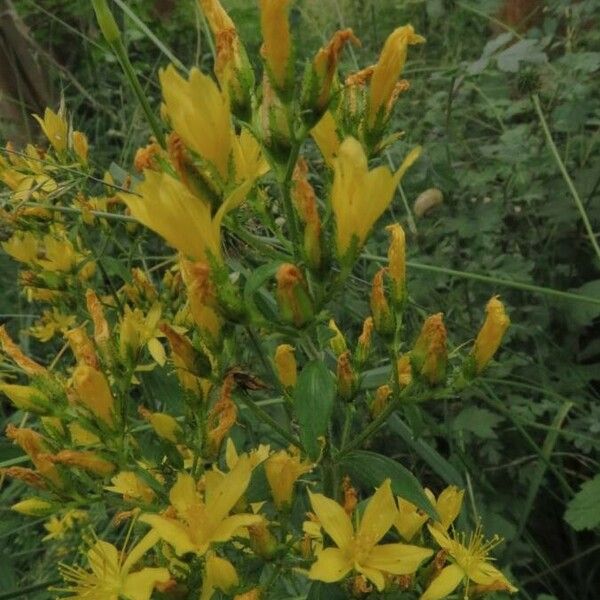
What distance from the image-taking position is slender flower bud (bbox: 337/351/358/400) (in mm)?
917

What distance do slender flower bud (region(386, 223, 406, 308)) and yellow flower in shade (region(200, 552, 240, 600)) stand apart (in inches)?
12.2

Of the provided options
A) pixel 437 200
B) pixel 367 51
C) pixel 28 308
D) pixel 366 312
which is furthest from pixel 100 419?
pixel 367 51

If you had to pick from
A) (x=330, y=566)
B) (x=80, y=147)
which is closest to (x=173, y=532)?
(x=330, y=566)

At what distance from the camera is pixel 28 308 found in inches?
89.9

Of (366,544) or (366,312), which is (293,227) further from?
(366,312)

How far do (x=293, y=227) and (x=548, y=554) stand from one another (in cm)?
112

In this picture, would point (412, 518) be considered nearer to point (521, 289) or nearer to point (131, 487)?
point (131, 487)

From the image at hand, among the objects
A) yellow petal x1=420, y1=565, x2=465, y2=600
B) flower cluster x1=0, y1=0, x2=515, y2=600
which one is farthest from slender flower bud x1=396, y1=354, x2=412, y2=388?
yellow petal x1=420, y1=565, x2=465, y2=600

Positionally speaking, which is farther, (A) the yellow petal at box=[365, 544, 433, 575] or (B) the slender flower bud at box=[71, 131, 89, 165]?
(B) the slender flower bud at box=[71, 131, 89, 165]

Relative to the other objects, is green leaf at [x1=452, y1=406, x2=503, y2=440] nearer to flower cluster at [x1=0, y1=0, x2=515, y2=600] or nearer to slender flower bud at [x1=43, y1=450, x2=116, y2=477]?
flower cluster at [x1=0, y1=0, x2=515, y2=600]

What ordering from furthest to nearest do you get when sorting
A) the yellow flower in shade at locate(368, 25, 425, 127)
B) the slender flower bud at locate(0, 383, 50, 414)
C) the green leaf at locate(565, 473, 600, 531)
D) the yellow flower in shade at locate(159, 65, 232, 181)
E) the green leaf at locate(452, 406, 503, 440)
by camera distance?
the green leaf at locate(452, 406, 503, 440) → the green leaf at locate(565, 473, 600, 531) → the slender flower bud at locate(0, 383, 50, 414) → the yellow flower in shade at locate(368, 25, 425, 127) → the yellow flower in shade at locate(159, 65, 232, 181)

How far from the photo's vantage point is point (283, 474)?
34.9 inches

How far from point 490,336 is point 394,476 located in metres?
0.19

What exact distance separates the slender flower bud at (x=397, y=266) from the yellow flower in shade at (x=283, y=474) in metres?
0.19
